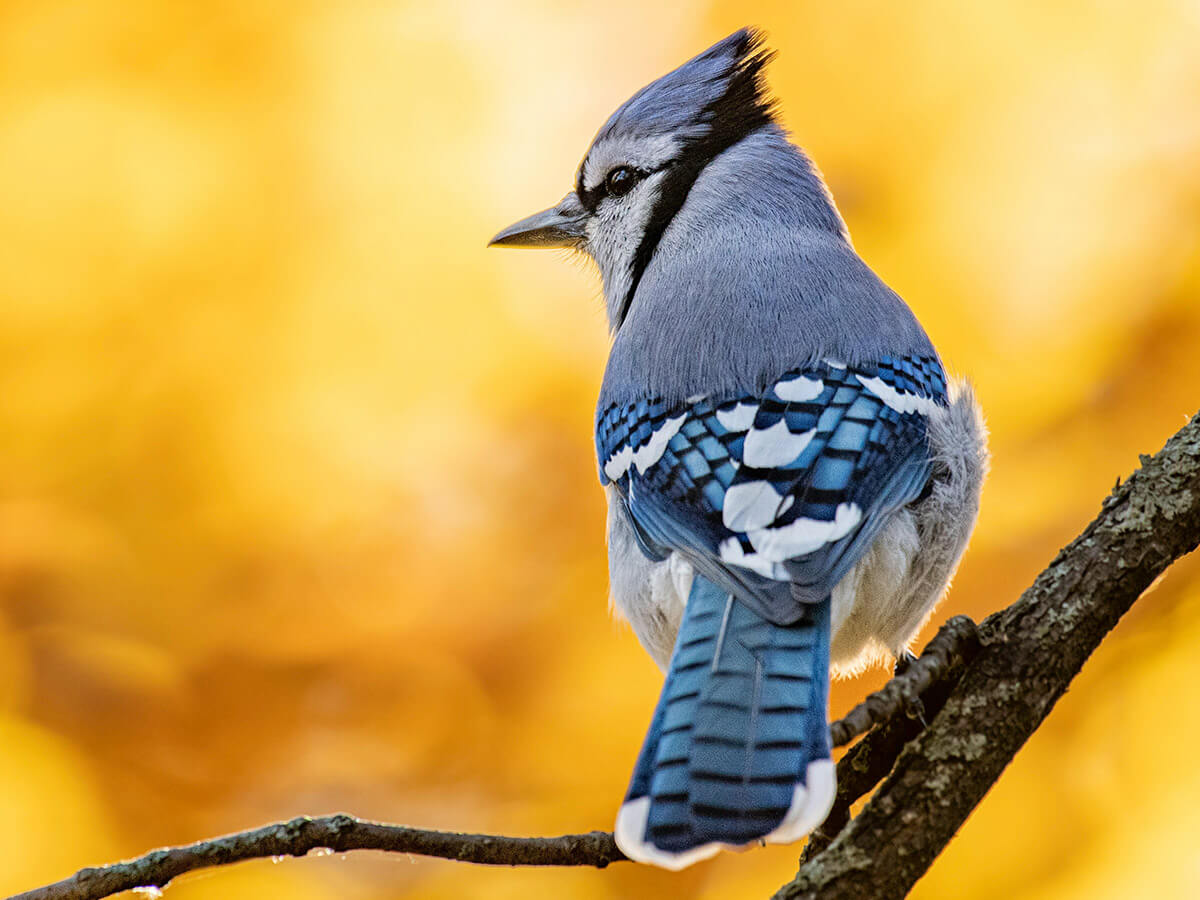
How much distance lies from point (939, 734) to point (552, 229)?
5.53 ft

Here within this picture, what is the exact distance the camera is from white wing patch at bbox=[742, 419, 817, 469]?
160 centimetres

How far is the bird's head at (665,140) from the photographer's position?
2.51 metres

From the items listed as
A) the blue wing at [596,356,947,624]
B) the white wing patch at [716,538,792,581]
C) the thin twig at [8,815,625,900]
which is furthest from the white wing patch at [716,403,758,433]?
the thin twig at [8,815,625,900]

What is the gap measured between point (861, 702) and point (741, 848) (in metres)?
0.23

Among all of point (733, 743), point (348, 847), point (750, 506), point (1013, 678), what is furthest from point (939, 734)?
point (348, 847)

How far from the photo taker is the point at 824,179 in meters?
2.50

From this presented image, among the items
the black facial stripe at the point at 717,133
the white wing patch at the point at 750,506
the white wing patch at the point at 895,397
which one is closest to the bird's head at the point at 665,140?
the black facial stripe at the point at 717,133

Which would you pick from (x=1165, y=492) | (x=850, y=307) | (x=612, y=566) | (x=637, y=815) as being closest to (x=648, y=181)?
(x=850, y=307)

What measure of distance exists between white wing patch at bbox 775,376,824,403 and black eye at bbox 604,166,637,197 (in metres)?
0.96

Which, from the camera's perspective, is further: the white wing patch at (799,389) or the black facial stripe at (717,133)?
the black facial stripe at (717,133)

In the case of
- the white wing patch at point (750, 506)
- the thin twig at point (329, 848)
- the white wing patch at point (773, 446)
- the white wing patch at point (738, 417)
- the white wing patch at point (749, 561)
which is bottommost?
the thin twig at point (329, 848)

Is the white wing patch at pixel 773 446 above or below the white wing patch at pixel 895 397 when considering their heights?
below

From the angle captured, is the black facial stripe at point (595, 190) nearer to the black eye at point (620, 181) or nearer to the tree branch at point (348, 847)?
the black eye at point (620, 181)

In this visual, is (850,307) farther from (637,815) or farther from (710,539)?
(637,815)
